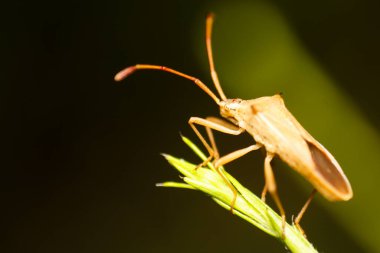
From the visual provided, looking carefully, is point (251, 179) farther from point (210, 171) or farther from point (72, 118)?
point (210, 171)

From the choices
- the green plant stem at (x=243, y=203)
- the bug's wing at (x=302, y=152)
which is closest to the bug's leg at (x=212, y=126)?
the bug's wing at (x=302, y=152)

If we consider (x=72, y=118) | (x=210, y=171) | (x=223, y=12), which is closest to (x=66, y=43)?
(x=72, y=118)

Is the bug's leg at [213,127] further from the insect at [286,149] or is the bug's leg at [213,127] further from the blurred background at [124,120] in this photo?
the blurred background at [124,120]

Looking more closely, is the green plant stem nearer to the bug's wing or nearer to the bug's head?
the bug's wing

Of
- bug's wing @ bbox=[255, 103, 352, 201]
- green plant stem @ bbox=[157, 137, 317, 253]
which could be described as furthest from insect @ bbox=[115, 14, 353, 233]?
green plant stem @ bbox=[157, 137, 317, 253]

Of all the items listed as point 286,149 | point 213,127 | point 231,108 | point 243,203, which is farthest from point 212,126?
point 243,203

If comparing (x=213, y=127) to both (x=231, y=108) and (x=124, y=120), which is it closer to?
(x=231, y=108)

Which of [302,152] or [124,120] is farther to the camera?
[124,120]
